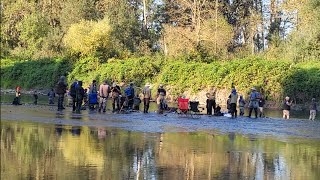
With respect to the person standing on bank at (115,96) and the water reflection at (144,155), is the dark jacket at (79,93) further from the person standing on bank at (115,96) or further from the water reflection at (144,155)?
the water reflection at (144,155)

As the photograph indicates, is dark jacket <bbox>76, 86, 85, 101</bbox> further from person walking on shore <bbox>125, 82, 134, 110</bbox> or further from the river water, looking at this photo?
the river water

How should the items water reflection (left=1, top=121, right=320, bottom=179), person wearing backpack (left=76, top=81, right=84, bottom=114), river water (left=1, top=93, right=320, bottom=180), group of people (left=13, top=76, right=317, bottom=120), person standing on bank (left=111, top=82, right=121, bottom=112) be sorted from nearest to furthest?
water reflection (left=1, top=121, right=320, bottom=179) → river water (left=1, top=93, right=320, bottom=180) → person wearing backpack (left=76, top=81, right=84, bottom=114) → group of people (left=13, top=76, right=317, bottom=120) → person standing on bank (left=111, top=82, right=121, bottom=112)

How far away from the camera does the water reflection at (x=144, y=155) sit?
45.9 feet

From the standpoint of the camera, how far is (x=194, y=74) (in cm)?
6078

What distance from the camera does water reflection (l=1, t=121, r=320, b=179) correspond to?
1399 centimetres

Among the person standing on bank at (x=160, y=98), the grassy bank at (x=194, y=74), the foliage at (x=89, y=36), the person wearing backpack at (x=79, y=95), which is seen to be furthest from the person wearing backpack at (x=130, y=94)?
the foliage at (x=89, y=36)

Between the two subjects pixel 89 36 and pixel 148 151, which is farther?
pixel 89 36

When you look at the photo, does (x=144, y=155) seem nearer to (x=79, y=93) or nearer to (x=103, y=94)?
(x=79, y=93)

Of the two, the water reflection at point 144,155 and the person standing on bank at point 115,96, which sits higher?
the person standing on bank at point 115,96

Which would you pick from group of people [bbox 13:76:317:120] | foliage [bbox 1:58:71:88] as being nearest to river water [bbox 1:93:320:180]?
group of people [bbox 13:76:317:120]

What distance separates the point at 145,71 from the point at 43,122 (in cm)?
3969

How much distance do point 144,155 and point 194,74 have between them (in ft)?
145

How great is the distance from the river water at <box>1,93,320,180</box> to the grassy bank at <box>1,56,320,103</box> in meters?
27.0

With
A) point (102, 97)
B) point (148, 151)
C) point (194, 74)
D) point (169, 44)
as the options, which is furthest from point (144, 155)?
point (169, 44)
